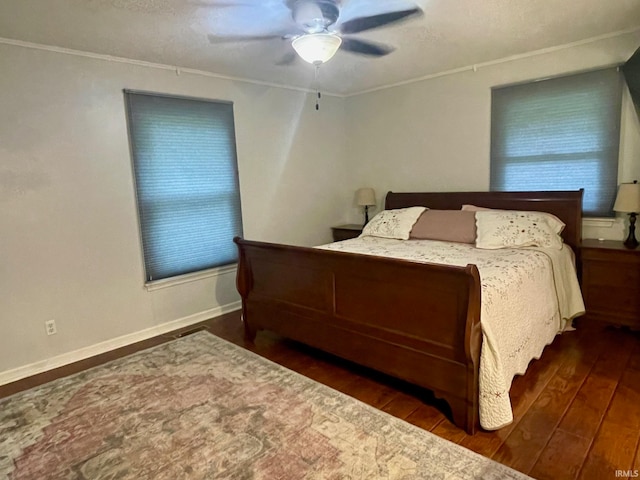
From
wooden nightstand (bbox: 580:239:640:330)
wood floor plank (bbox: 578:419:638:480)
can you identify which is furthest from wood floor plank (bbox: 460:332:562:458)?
wooden nightstand (bbox: 580:239:640:330)

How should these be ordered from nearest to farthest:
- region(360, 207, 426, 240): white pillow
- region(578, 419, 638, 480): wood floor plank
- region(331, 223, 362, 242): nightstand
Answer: region(578, 419, 638, 480): wood floor plank
region(360, 207, 426, 240): white pillow
region(331, 223, 362, 242): nightstand

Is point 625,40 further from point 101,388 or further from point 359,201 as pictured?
point 101,388

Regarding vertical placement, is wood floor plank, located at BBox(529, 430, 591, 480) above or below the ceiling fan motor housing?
below

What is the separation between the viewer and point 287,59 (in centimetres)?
343

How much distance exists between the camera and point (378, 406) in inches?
92.0

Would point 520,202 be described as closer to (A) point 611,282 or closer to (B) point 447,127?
(A) point 611,282

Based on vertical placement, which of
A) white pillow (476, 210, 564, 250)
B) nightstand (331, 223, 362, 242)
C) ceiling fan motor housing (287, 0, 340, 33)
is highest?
ceiling fan motor housing (287, 0, 340, 33)

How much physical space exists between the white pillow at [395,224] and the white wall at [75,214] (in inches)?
56.5

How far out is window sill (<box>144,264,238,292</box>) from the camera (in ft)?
11.7

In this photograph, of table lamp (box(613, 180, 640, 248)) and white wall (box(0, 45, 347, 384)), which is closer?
white wall (box(0, 45, 347, 384))

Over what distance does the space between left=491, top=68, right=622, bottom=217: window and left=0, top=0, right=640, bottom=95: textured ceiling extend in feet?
1.22

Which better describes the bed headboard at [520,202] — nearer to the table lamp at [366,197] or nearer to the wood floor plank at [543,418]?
the table lamp at [366,197]

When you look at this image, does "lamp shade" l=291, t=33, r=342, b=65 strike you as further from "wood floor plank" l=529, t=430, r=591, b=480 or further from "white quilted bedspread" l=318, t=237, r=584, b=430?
"wood floor plank" l=529, t=430, r=591, b=480

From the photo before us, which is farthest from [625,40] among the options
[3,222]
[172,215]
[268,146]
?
[3,222]
